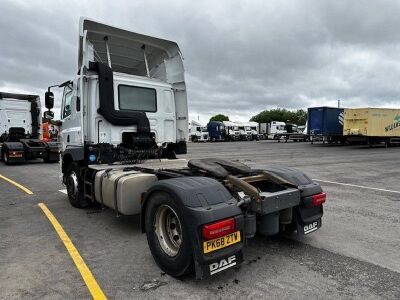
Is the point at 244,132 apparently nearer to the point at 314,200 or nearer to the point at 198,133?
the point at 198,133

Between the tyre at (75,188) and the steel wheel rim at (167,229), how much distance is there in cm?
314

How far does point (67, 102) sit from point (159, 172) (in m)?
3.57

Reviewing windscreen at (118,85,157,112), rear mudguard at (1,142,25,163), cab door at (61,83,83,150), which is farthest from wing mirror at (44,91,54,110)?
rear mudguard at (1,142,25,163)

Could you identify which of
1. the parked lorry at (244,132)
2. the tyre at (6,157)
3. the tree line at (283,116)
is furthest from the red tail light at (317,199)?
the tree line at (283,116)

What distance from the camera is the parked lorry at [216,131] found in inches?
1960

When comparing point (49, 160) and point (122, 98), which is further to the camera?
point (49, 160)

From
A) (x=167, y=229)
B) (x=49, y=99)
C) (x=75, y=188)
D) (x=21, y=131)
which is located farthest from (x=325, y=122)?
(x=167, y=229)

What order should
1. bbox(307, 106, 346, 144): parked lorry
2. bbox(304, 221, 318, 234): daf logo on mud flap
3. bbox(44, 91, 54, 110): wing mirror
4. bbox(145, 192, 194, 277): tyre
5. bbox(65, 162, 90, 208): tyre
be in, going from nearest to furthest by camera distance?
bbox(145, 192, 194, 277): tyre → bbox(304, 221, 318, 234): daf logo on mud flap → bbox(65, 162, 90, 208): tyre → bbox(44, 91, 54, 110): wing mirror → bbox(307, 106, 346, 144): parked lorry

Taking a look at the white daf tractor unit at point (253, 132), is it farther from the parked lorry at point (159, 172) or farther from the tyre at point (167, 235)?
the tyre at point (167, 235)

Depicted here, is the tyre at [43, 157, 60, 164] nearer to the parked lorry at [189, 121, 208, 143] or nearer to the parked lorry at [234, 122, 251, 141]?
the parked lorry at [189, 121, 208, 143]

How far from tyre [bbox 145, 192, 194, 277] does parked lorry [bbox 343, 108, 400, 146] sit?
1053 inches

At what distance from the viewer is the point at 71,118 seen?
6992 millimetres

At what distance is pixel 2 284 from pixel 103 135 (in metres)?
3.37

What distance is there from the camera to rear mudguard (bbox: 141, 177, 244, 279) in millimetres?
3236
